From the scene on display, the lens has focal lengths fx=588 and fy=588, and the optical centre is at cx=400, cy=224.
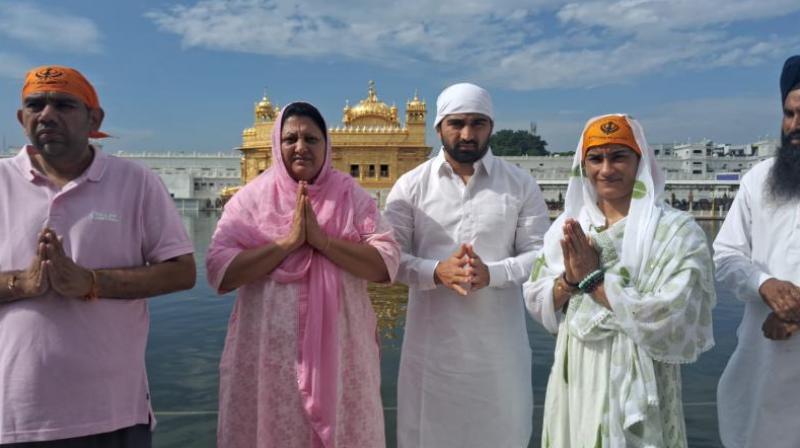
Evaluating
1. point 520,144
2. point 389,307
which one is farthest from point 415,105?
point 520,144

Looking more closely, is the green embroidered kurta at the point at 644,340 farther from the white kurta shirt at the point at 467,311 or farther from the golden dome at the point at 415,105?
the golden dome at the point at 415,105

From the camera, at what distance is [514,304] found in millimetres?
2617

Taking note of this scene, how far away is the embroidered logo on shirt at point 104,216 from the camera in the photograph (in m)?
1.86

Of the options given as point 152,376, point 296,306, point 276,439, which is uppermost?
point 296,306

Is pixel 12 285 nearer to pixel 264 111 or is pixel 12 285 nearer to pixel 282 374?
pixel 282 374

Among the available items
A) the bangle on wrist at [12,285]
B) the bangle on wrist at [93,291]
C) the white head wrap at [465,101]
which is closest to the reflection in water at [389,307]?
the white head wrap at [465,101]

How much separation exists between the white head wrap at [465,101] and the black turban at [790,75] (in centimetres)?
111

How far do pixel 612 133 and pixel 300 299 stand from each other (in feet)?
4.07

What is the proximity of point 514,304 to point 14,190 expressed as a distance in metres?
1.94

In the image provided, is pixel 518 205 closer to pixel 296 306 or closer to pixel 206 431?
pixel 296 306

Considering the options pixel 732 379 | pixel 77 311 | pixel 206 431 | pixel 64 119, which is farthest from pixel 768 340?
pixel 206 431

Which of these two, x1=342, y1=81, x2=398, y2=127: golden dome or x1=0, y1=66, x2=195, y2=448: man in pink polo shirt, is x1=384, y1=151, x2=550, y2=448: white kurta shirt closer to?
x1=0, y1=66, x2=195, y2=448: man in pink polo shirt

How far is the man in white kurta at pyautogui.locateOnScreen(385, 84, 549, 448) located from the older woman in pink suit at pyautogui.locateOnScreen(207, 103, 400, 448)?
349 millimetres

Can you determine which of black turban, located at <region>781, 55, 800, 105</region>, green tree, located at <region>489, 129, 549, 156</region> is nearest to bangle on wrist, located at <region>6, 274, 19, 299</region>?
black turban, located at <region>781, 55, 800, 105</region>
